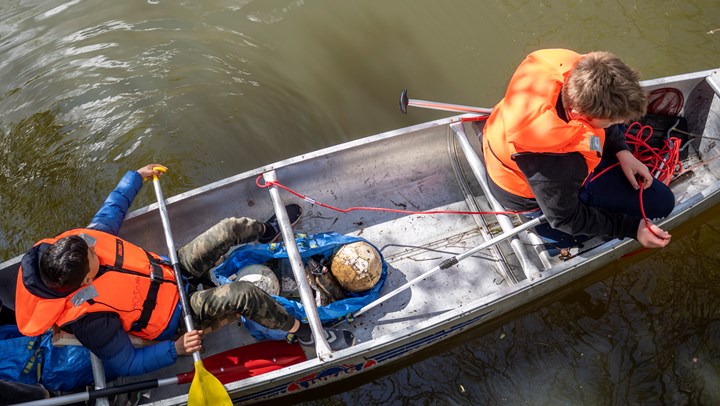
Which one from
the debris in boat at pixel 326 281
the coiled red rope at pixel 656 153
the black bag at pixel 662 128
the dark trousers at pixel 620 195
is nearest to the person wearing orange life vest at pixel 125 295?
the debris in boat at pixel 326 281

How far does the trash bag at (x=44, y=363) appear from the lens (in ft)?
13.1

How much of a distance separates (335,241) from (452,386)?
5.49 ft

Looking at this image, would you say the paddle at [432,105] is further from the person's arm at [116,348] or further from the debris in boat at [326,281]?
the person's arm at [116,348]

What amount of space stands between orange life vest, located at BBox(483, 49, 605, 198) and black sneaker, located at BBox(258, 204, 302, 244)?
1.77 metres

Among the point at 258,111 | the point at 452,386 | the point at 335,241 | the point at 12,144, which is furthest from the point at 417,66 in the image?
the point at 12,144

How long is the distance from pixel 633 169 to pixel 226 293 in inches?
123

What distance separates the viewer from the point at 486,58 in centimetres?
653

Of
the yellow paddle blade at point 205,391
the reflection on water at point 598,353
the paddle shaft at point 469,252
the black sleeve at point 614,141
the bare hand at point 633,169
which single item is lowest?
the reflection on water at point 598,353

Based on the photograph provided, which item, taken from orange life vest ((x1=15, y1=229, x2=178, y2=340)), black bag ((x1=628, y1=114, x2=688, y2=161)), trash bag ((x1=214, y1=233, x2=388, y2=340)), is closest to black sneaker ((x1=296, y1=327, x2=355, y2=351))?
trash bag ((x1=214, y1=233, x2=388, y2=340))

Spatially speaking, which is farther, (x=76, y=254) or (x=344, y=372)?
(x=344, y=372)

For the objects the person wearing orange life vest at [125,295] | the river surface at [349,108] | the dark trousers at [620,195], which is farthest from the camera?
the river surface at [349,108]

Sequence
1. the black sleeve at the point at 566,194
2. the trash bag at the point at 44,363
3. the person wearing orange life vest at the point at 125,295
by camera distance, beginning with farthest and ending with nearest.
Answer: the trash bag at the point at 44,363
the black sleeve at the point at 566,194
the person wearing orange life vest at the point at 125,295

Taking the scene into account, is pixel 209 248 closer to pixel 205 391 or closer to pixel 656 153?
pixel 205 391

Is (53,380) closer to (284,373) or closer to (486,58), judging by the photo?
(284,373)
